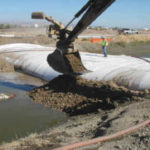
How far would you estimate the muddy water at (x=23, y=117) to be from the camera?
700 cm

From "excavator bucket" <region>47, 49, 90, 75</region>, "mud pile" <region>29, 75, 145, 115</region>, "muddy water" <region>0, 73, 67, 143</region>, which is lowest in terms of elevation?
"muddy water" <region>0, 73, 67, 143</region>

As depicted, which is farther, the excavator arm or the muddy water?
the excavator arm

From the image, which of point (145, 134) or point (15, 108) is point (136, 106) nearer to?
point (145, 134)

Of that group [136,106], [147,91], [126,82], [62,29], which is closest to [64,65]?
[62,29]

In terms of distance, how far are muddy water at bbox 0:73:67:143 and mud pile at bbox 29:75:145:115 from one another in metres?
0.33

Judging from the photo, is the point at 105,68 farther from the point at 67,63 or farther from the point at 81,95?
the point at 81,95

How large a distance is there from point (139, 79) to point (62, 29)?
2895 millimetres

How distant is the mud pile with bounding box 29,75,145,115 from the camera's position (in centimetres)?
786

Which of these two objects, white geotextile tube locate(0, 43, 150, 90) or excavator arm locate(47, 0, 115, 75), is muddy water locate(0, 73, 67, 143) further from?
white geotextile tube locate(0, 43, 150, 90)

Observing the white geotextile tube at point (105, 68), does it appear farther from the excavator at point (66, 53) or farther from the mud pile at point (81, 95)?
the excavator at point (66, 53)

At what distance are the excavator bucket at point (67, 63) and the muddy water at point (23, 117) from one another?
1.48m

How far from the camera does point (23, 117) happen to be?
809 cm

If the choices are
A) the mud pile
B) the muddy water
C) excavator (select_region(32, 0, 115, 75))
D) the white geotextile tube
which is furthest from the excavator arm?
the muddy water

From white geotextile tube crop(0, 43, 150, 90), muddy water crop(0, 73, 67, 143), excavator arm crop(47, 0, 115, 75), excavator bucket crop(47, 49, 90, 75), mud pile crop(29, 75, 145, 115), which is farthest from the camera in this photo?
excavator bucket crop(47, 49, 90, 75)
